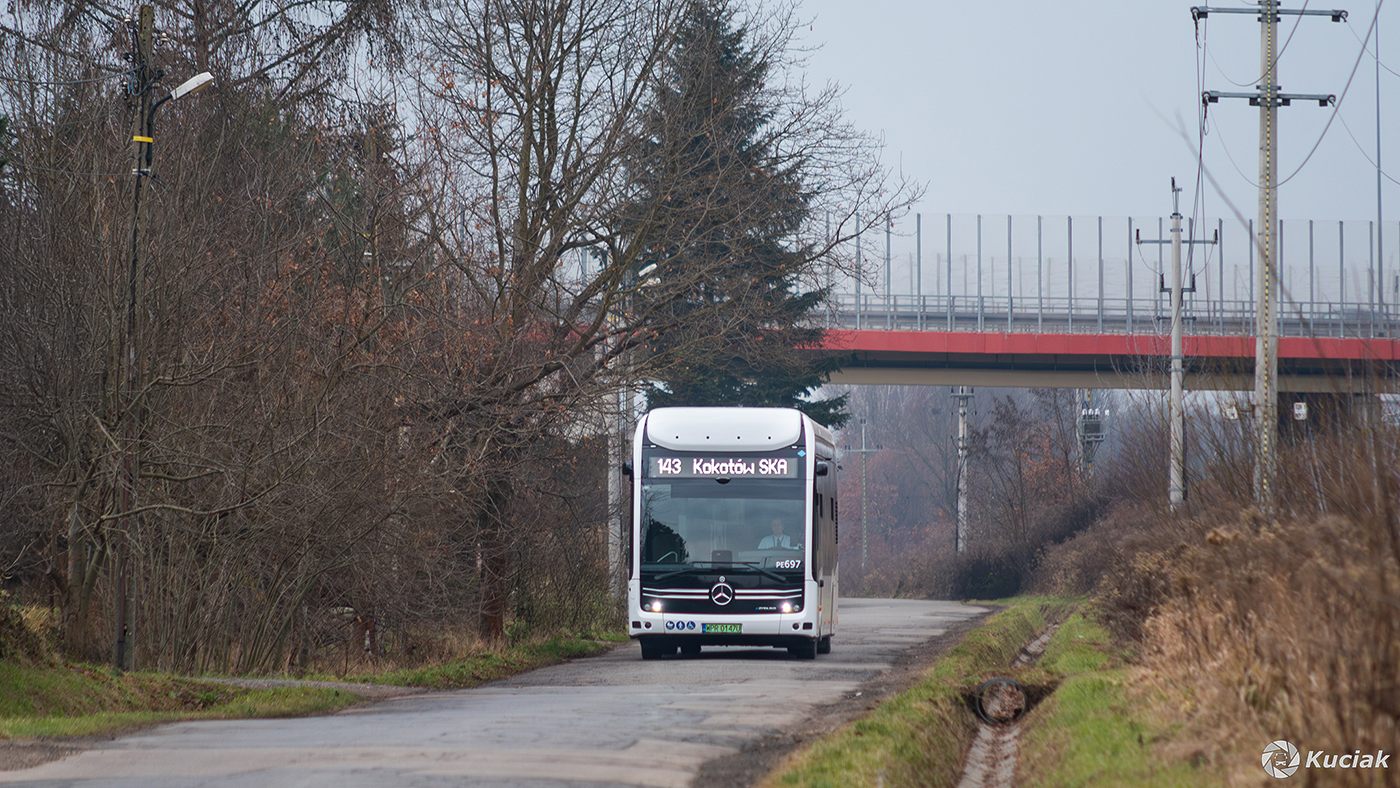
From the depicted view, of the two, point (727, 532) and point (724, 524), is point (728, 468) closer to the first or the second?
point (724, 524)

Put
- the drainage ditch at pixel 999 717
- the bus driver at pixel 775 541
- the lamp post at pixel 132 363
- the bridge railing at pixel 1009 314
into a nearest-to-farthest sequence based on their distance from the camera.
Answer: the drainage ditch at pixel 999 717 → the lamp post at pixel 132 363 → the bus driver at pixel 775 541 → the bridge railing at pixel 1009 314

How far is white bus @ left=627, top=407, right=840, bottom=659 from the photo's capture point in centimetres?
1936

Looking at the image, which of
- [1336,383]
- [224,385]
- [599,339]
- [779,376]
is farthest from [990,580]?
[1336,383]

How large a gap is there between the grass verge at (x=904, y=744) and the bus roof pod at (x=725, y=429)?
14.3 ft

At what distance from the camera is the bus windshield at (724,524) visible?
64.0 ft

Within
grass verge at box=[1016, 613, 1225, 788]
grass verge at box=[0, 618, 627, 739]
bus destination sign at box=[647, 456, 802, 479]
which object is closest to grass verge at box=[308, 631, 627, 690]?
grass verge at box=[0, 618, 627, 739]

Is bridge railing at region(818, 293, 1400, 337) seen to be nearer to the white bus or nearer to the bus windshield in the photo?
the white bus

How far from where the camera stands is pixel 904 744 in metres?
10.2

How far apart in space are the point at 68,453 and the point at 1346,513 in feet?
48.1

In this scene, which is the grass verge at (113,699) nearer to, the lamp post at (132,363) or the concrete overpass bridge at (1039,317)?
the lamp post at (132,363)

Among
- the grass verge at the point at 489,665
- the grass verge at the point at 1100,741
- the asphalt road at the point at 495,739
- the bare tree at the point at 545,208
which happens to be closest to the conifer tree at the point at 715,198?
the bare tree at the point at 545,208

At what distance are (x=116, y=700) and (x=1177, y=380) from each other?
2449 centimetres

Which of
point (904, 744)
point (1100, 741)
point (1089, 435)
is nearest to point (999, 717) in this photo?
point (904, 744)

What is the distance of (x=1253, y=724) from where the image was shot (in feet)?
25.0
